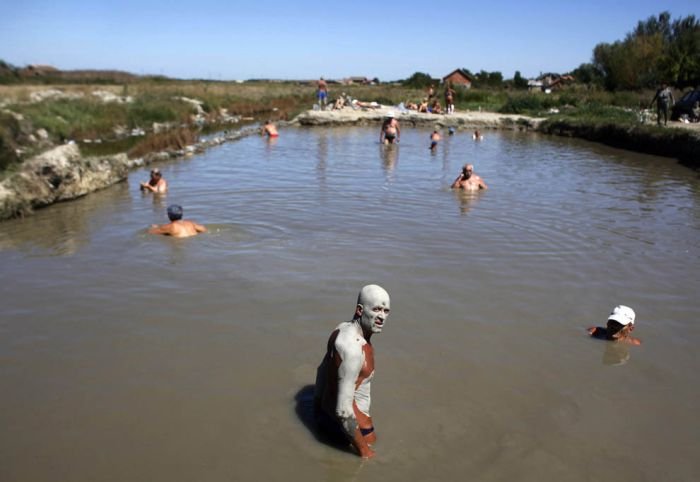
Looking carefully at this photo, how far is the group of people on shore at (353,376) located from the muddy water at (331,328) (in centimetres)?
20

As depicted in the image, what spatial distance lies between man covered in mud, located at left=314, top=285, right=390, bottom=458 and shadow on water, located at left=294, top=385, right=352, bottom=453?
6.4 inches

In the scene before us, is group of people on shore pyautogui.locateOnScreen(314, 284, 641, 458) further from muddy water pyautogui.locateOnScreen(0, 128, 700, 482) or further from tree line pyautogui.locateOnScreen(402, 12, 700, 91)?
tree line pyautogui.locateOnScreen(402, 12, 700, 91)

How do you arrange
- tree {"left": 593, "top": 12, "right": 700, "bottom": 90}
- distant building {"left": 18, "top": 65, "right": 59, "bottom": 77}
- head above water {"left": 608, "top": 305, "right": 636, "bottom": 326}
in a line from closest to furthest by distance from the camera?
1. head above water {"left": 608, "top": 305, "right": 636, "bottom": 326}
2. tree {"left": 593, "top": 12, "right": 700, "bottom": 90}
3. distant building {"left": 18, "top": 65, "right": 59, "bottom": 77}

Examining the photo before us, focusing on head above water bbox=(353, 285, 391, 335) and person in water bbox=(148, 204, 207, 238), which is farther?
person in water bbox=(148, 204, 207, 238)

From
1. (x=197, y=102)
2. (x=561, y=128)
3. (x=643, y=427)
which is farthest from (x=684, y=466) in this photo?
(x=197, y=102)

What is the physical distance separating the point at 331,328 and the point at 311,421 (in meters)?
1.78

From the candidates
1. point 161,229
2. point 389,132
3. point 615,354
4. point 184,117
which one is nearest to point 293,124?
point 184,117

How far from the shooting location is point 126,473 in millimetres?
4051

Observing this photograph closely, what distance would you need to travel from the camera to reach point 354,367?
3.65 meters

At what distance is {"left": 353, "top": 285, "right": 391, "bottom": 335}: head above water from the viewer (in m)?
3.71

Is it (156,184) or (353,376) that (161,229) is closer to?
(156,184)

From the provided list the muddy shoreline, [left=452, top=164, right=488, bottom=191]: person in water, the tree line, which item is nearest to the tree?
the tree line

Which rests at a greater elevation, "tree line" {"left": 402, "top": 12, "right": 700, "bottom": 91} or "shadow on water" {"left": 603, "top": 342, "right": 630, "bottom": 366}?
"tree line" {"left": 402, "top": 12, "right": 700, "bottom": 91}

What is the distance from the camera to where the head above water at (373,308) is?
3711 mm
